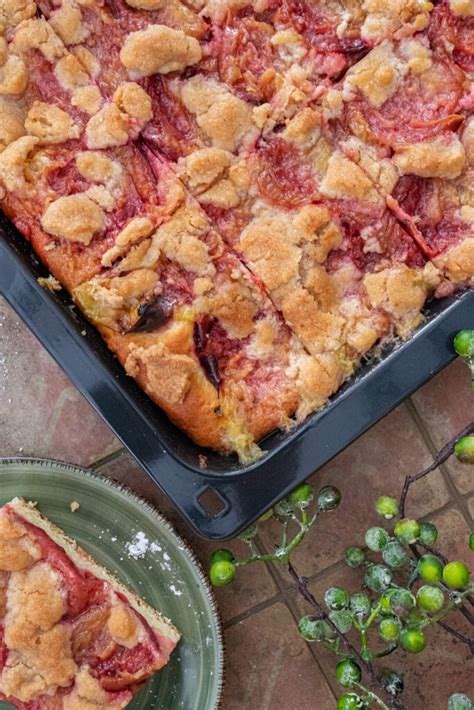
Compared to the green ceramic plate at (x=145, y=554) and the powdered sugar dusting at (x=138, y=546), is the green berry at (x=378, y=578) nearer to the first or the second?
the green ceramic plate at (x=145, y=554)

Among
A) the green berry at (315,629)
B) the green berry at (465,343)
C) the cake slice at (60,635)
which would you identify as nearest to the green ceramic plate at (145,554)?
the cake slice at (60,635)

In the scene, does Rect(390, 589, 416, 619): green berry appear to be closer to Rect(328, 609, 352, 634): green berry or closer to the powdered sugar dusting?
Rect(328, 609, 352, 634): green berry

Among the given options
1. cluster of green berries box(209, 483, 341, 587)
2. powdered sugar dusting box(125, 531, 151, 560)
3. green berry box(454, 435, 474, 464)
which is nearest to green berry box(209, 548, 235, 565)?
cluster of green berries box(209, 483, 341, 587)

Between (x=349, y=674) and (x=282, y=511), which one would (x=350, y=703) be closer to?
(x=349, y=674)

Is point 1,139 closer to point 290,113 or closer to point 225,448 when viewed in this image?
point 290,113

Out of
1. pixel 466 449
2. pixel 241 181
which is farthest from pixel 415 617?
pixel 241 181

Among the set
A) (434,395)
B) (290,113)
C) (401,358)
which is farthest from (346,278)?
(434,395)
